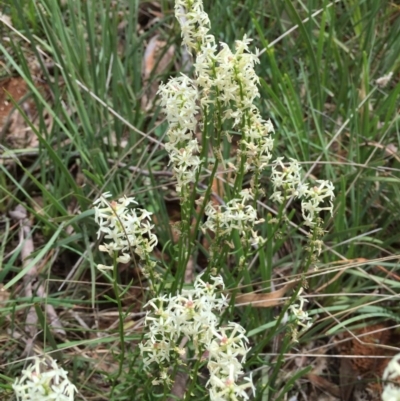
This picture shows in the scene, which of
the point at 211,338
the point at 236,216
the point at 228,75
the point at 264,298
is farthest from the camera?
the point at 264,298

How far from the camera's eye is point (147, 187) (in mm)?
1808

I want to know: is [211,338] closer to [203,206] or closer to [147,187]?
[203,206]

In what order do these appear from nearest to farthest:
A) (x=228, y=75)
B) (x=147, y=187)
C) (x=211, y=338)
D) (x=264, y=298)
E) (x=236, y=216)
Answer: (x=211, y=338) → (x=228, y=75) → (x=236, y=216) → (x=264, y=298) → (x=147, y=187)

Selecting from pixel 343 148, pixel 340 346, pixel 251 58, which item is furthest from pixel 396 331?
pixel 251 58

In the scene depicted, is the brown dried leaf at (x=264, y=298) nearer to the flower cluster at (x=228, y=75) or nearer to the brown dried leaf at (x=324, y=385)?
the brown dried leaf at (x=324, y=385)

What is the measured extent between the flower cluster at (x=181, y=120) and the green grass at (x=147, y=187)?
1.26ft

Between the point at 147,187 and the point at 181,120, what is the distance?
0.75 m

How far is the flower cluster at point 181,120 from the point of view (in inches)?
41.5

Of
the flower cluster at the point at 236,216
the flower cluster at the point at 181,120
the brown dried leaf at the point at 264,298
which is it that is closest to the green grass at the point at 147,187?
the brown dried leaf at the point at 264,298

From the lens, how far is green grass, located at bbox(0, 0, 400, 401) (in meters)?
1.54

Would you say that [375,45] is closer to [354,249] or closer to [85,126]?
[354,249]

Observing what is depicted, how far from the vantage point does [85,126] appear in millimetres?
1870

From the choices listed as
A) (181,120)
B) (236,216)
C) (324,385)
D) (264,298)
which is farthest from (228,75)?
(324,385)

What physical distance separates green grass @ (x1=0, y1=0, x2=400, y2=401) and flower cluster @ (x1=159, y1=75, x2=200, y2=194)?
39 cm
